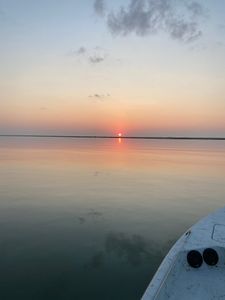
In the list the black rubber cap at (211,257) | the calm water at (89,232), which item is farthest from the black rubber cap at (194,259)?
the calm water at (89,232)

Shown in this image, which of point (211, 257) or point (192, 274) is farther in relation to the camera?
point (211, 257)

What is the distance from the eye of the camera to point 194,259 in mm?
6754

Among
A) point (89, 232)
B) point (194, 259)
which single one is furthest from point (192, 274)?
point (89, 232)

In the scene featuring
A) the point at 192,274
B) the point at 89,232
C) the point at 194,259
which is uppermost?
the point at 194,259

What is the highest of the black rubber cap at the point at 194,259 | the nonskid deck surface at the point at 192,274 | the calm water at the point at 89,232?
the black rubber cap at the point at 194,259

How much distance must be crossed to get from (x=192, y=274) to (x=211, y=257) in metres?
0.57

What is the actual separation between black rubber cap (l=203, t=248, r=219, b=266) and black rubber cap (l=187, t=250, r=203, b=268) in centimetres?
12

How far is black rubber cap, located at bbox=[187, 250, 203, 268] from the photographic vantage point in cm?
672

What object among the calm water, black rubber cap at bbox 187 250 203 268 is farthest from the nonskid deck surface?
the calm water

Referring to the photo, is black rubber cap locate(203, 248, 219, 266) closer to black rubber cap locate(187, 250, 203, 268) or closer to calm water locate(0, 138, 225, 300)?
black rubber cap locate(187, 250, 203, 268)

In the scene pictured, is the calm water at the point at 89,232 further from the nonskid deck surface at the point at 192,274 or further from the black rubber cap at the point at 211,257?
the black rubber cap at the point at 211,257

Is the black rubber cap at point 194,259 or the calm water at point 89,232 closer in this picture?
the black rubber cap at point 194,259

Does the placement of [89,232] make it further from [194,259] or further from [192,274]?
[192,274]

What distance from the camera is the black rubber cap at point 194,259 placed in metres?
6.72
